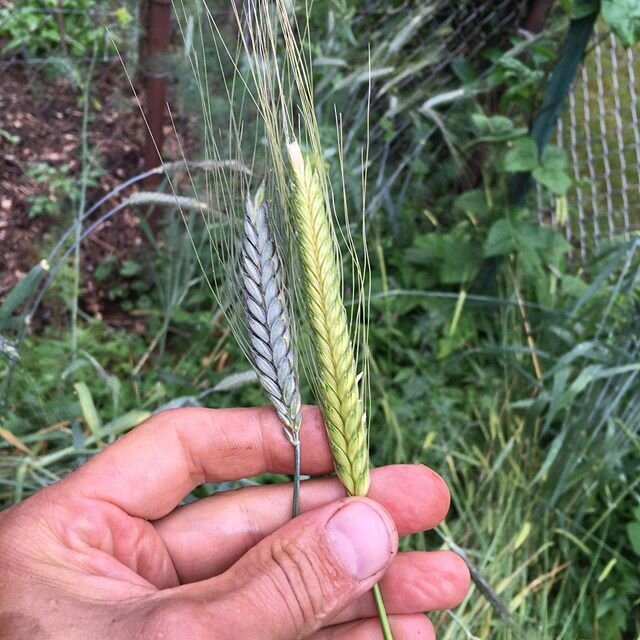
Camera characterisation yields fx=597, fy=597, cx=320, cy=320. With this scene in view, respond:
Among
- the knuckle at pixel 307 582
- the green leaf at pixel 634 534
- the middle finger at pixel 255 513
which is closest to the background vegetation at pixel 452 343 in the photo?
the green leaf at pixel 634 534

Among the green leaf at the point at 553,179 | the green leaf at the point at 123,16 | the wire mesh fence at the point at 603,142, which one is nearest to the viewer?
the green leaf at the point at 553,179

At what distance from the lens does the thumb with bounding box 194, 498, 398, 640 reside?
3.32ft

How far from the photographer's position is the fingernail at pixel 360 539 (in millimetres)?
1116

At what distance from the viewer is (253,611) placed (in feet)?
3.30

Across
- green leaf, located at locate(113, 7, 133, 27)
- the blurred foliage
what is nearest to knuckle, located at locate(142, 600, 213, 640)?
green leaf, located at locate(113, 7, 133, 27)

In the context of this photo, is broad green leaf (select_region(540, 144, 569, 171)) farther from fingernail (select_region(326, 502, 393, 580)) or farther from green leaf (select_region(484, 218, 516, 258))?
fingernail (select_region(326, 502, 393, 580))

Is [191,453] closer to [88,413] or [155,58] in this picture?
[88,413]

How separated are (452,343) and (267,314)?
119cm

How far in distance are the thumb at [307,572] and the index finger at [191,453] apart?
0.21 meters

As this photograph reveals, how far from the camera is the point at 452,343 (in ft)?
7.30

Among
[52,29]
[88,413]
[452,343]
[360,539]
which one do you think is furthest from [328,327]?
[52,29]

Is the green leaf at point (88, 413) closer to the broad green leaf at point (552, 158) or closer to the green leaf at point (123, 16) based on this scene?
the broad green leaf at point (552, 158)

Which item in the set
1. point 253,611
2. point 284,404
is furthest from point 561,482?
point 253,611

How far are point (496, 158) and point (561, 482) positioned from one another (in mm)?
1281
